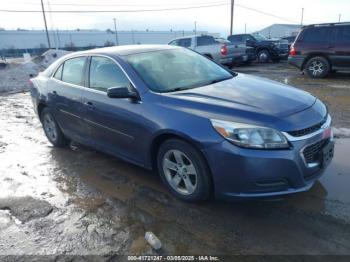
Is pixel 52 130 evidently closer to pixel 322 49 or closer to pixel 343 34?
pixel 322 49

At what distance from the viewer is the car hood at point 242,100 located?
125 inches

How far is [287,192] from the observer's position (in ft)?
10.2

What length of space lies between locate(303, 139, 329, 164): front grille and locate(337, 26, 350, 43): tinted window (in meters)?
8.97

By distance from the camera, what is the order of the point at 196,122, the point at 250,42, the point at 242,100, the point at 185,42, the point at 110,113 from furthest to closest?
the point at 250,42
the point at 185,42
the point at 110,113
the point at 242,100
the point at 196,122

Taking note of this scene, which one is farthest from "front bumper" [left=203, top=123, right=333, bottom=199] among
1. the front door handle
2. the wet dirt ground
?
the front door handle

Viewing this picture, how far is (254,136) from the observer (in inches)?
119

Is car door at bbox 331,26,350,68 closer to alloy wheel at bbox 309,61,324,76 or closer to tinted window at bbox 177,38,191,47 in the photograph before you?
alloy wheel at bbox 309,61,324,76

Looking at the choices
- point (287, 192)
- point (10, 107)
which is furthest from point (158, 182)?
point (10, 107)

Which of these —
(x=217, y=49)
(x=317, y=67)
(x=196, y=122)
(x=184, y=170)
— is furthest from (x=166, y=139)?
(x=217, y=49)

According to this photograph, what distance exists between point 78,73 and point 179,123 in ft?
7.29

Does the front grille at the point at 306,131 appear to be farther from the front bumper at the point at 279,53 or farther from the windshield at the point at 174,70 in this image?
the front bumper at the point at 279,53

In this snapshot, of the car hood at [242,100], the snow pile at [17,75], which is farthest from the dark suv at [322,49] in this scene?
the snow pile at [17,75]

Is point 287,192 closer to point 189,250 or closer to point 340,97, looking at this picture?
point 189,250

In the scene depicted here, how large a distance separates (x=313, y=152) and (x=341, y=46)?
29.9ft
